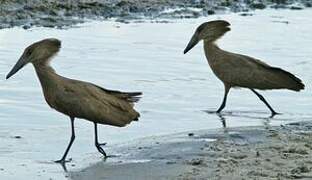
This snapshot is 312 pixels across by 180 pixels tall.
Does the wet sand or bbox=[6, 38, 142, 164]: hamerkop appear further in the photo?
bbox=[6, 38, 142, 164]: hamerkop

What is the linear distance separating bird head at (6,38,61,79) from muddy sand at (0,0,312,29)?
22.8ft

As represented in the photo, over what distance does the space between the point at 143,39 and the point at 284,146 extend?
6796 millimetres

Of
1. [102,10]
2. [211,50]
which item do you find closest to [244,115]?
[211,50]

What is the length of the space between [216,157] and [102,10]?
9.80m

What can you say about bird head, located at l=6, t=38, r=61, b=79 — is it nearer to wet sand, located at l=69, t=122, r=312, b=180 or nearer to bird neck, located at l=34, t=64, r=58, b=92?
bird neck, located at l=34, t=64, r=58, b=92

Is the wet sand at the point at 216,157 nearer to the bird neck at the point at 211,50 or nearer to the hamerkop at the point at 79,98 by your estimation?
the hamerkop at the point at 79,98

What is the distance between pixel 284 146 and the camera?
9.07m

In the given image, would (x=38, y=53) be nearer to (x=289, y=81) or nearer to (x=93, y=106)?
(x=93, y=106)

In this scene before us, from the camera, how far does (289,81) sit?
11.5m

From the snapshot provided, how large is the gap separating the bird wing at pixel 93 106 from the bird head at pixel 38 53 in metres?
0.36

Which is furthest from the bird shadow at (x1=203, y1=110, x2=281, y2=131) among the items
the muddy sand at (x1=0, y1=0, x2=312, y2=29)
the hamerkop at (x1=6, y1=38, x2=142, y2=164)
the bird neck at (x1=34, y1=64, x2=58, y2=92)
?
the muddy sand at (x1=0, y1=0, x2=312, y2=29)

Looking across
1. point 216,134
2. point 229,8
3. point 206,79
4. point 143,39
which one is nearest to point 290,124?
point 216,134

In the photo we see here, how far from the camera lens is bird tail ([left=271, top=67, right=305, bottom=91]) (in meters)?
11.5

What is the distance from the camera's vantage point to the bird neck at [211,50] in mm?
12305
